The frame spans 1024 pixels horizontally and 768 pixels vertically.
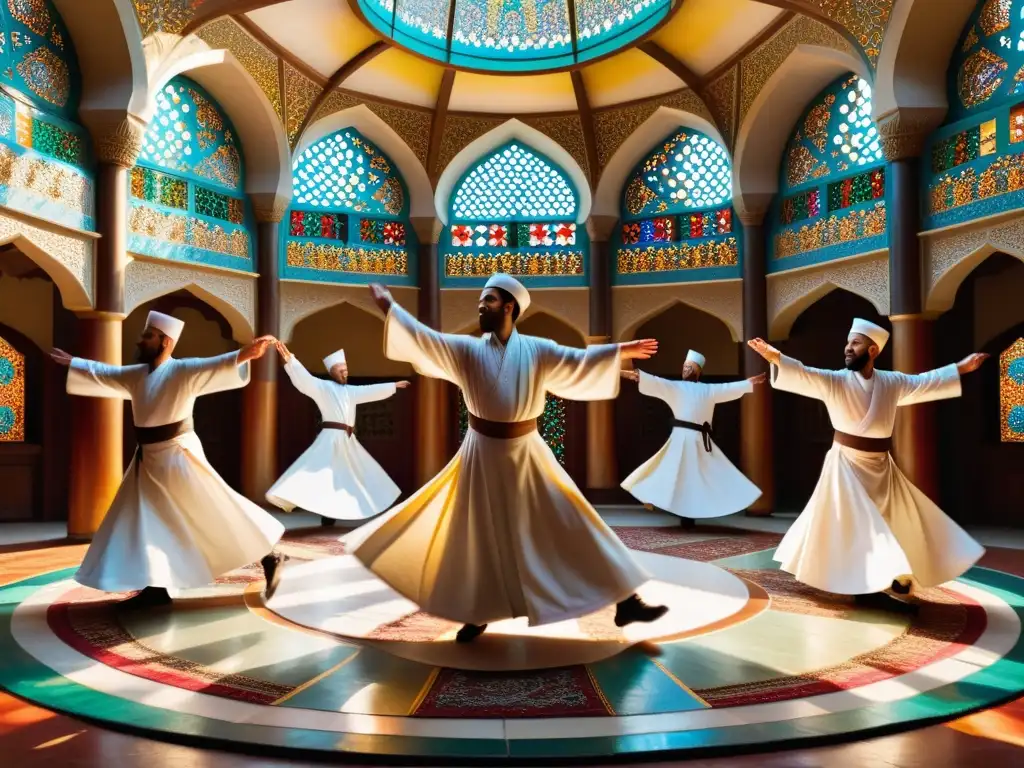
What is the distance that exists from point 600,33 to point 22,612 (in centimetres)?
984

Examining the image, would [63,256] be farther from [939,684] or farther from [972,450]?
[972,450]

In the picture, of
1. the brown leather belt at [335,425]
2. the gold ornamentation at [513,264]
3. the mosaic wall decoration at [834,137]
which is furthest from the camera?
the gold ornamentation at [513,264]

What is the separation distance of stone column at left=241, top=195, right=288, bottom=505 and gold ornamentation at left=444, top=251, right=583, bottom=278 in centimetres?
263

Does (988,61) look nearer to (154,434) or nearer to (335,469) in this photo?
(335,469)

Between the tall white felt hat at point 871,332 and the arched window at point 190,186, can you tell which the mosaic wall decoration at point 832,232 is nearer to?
the tall white felt hat at point 871,332

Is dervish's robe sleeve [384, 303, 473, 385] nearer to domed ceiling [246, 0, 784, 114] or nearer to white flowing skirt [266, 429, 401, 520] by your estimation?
white flowing skirt [266, 429, 401, 520]

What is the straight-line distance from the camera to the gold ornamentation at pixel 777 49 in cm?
912

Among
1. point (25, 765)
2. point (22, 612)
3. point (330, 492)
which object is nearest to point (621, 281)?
point (330, 492)

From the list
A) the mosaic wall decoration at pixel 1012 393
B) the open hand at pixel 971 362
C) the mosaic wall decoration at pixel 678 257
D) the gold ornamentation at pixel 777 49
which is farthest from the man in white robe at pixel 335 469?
the mosaic wall decoration at pixel 1012 393

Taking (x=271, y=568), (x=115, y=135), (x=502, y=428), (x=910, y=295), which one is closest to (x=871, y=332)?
(x=502, y=428)

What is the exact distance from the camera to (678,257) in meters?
11.8

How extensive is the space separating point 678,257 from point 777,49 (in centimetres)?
304

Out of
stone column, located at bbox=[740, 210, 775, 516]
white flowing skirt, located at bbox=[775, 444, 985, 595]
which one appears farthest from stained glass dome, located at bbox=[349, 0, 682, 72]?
white flowing skirt, located at bbox=[775, 444, 985, 595]

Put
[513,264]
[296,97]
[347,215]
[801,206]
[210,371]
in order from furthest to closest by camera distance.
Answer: [513,264] < [347,215] < [296,97] < [801,206] < [210,371]
